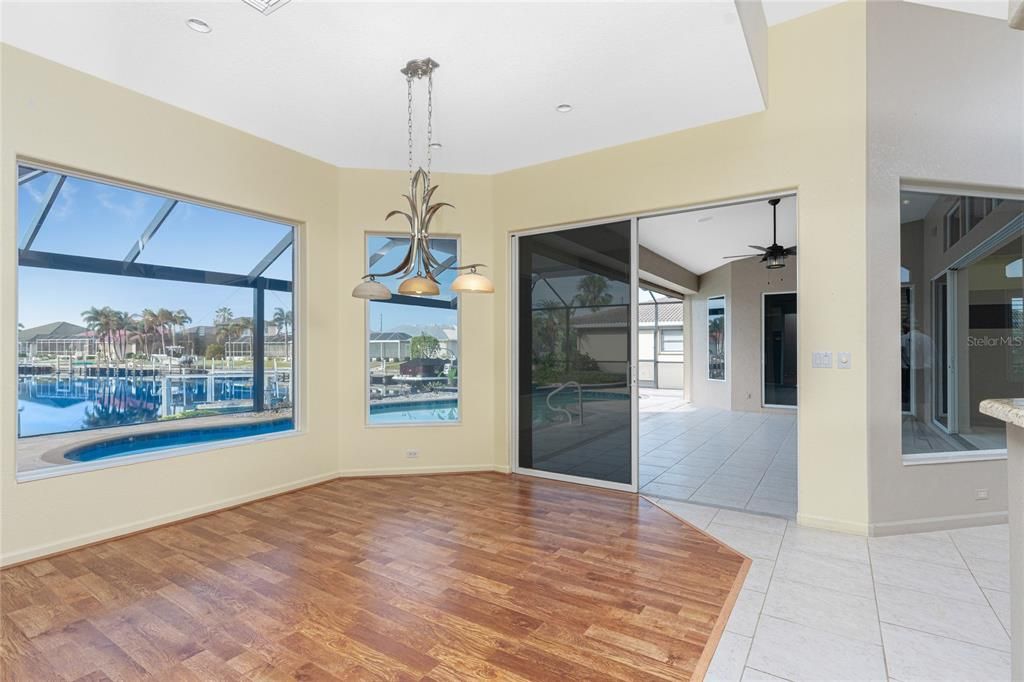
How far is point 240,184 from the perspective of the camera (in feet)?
14.0

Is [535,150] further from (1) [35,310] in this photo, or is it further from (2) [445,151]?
(1) [35,310]

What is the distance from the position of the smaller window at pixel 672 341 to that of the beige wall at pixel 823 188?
1095cm

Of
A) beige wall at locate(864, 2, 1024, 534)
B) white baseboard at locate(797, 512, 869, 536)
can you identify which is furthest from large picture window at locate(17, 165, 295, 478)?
beige wall at locate(864, 2, 1024, 534)

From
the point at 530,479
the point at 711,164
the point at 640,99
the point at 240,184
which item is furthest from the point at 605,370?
the point at 240,184

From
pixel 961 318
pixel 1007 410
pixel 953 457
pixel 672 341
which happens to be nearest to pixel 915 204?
pixel 961 318

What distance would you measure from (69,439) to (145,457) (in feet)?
1.53

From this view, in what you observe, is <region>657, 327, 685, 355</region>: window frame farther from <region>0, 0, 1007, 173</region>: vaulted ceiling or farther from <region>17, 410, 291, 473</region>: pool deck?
<region>17, 410, 291, 473</region>: pool deck

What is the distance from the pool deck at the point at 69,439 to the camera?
3.19 m

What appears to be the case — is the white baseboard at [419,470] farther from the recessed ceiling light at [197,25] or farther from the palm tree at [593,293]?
the recessed ceiling light at [197,25]

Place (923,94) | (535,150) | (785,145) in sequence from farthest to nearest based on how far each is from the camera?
(535,150), (785,145), (923,94)

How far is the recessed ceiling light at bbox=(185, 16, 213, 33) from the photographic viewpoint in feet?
9.20

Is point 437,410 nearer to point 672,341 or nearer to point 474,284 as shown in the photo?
point 474,284

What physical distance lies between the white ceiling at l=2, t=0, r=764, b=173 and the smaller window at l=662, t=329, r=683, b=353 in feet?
35.7

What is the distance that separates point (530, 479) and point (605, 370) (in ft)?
4.44
